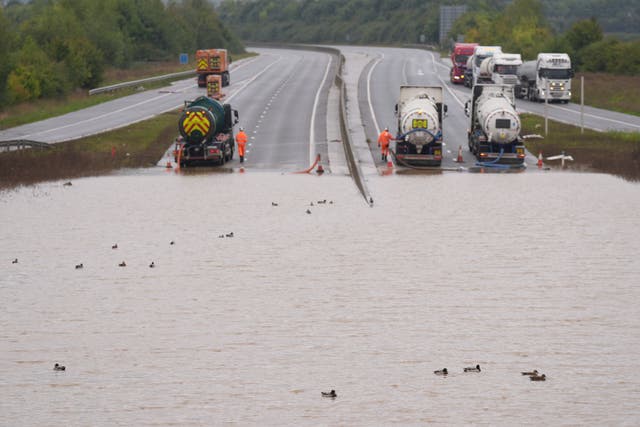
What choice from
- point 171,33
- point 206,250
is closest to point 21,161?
point 206,250

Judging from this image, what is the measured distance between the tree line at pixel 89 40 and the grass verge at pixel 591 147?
41913 mm

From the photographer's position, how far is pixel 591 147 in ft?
192

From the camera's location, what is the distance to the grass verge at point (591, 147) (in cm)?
5219

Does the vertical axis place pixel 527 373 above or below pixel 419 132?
below

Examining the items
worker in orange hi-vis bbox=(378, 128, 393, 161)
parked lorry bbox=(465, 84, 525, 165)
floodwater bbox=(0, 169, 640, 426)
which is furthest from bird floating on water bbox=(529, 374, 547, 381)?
worker in orange hi-vis bbox=(378, 128, 393, 161)

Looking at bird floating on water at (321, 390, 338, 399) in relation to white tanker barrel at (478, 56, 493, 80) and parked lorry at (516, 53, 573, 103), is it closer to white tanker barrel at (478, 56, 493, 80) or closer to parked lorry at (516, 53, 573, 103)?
parked lorry at (516, 53, 573, 103)

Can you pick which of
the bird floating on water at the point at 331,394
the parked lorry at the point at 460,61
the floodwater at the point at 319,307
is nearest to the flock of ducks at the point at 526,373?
the floodwater at the point at 319,307

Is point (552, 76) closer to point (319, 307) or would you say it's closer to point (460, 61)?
point (460, 61)

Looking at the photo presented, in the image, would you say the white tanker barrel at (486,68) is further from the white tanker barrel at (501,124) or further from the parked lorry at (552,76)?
the white tanker barrel at (501,124)

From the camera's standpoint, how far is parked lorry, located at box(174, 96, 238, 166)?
51094 millimetres

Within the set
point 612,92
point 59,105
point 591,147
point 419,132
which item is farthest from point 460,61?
point 419,132

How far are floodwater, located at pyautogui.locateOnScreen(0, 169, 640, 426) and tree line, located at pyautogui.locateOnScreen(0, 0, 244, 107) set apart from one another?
47317mm

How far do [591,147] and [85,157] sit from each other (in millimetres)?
26572

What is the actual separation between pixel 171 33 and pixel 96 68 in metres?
51.4
